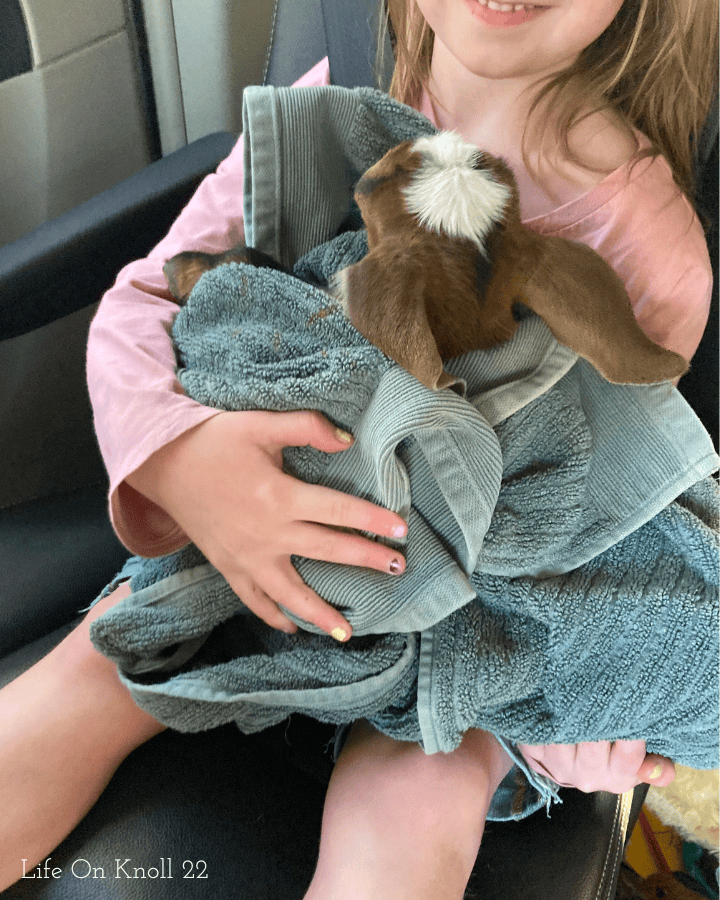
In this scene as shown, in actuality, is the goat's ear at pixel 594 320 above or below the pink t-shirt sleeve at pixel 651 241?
above

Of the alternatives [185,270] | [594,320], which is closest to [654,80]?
[594,320]

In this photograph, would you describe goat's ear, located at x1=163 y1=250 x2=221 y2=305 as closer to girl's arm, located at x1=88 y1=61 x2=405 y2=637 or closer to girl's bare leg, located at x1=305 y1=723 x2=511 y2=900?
girl's arm, located at x1=88 y1=61 x2=405 y2=637

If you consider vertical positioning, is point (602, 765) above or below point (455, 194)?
below

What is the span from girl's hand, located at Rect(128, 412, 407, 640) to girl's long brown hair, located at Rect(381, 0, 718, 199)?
0.42 m

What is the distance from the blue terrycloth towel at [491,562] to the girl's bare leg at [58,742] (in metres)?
0.06

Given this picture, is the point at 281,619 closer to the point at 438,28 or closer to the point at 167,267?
the point at 167,267

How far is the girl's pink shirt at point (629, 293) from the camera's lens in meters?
0.66

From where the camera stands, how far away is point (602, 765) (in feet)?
2.15

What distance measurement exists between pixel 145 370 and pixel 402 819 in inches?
17.8

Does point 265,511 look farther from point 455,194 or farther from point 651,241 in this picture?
point 651,241

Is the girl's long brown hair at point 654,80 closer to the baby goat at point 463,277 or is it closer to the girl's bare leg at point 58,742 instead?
the baby goat at point 463,277

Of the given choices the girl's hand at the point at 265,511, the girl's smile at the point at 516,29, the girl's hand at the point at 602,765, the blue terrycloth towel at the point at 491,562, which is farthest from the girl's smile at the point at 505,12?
the girl's hand at the point at 602,765

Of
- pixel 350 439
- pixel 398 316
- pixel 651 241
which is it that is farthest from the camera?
pixel 651 241

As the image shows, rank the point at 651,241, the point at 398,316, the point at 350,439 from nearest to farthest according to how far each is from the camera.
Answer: the point at 398,316, the point at 350,439, the point at 651,241
